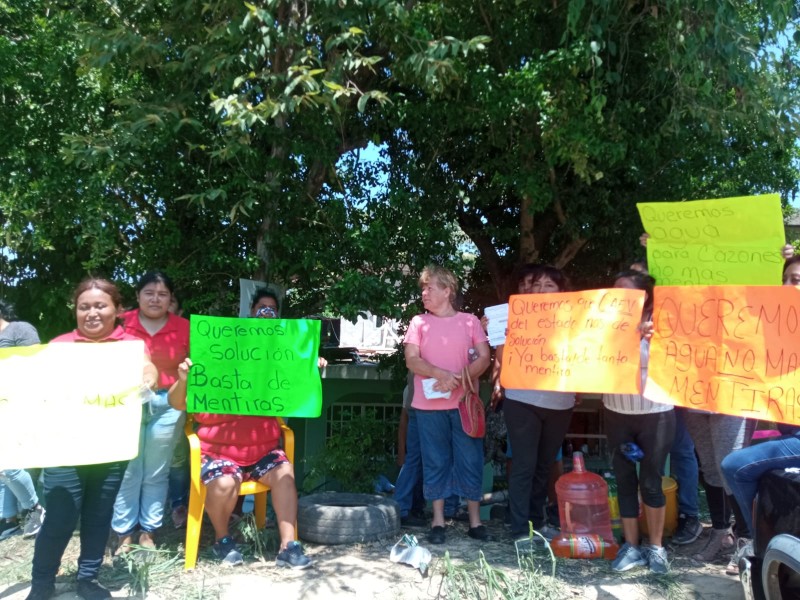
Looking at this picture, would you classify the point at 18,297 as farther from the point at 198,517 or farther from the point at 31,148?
the point at 198,517

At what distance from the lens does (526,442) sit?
4.52 m

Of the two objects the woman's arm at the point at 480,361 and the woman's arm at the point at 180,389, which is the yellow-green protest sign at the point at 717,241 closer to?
the woman's arm at the point at 480,361

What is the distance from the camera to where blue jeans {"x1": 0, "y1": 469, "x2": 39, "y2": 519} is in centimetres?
468

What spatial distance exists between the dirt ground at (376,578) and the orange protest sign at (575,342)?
1061 millimetres

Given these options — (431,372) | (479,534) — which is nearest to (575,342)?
(431,372)

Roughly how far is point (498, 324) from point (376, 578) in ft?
5.62

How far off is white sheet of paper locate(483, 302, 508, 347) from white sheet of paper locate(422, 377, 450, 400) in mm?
447

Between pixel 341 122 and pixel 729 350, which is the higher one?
pixel 341 122

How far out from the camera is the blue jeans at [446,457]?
462cm

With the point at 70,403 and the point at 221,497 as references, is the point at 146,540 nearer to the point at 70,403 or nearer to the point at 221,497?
the point at 221,497

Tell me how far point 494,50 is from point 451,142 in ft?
2.76

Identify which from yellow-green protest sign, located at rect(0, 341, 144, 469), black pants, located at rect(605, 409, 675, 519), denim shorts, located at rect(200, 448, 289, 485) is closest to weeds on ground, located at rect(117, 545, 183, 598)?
denim shorts, located at rect(200, 448, 289, 485)

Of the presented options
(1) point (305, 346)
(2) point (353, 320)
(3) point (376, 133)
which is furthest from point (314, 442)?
(3) point (376, 133)

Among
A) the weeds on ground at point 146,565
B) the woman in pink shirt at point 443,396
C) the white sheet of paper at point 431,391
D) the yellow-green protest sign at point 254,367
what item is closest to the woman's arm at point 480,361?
→ the woman in pink shirt at point 443,396
